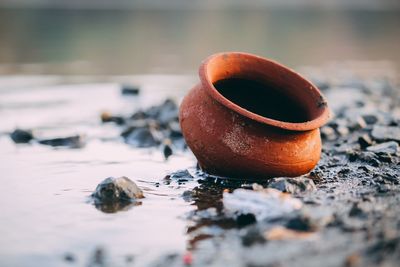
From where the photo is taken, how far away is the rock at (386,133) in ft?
23.8

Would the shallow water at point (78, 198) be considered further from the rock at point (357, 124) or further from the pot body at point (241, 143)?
the rock at point (357, 124)

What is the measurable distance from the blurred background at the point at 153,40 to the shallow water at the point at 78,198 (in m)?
7.02

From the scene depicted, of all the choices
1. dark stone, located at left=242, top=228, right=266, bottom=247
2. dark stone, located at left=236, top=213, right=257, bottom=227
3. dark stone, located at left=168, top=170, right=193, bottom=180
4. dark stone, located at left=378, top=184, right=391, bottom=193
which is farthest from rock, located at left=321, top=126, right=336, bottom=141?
dark stone, located at left=242, top=228, right=266, bottom=247

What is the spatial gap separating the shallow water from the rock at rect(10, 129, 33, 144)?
0.39 feet

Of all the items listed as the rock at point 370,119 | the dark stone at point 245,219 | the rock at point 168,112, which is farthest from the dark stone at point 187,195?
the rock at point 370,119

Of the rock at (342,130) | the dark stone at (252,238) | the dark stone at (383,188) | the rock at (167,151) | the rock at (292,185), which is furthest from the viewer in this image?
the rock at (342,130)

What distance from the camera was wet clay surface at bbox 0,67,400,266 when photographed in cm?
406

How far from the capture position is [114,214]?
5.02 metres

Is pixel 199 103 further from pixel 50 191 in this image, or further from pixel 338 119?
pixel 338 119

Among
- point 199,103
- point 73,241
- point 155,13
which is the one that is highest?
point 155,13

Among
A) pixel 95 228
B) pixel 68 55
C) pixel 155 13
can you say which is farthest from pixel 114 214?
pixel 155 13

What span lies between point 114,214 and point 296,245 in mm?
1679

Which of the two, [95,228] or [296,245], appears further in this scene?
[95,228]

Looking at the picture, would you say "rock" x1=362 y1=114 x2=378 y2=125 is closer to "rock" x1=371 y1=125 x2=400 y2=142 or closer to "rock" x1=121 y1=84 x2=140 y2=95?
"rock" x1=371 y1=125 x2=400 y2=142
